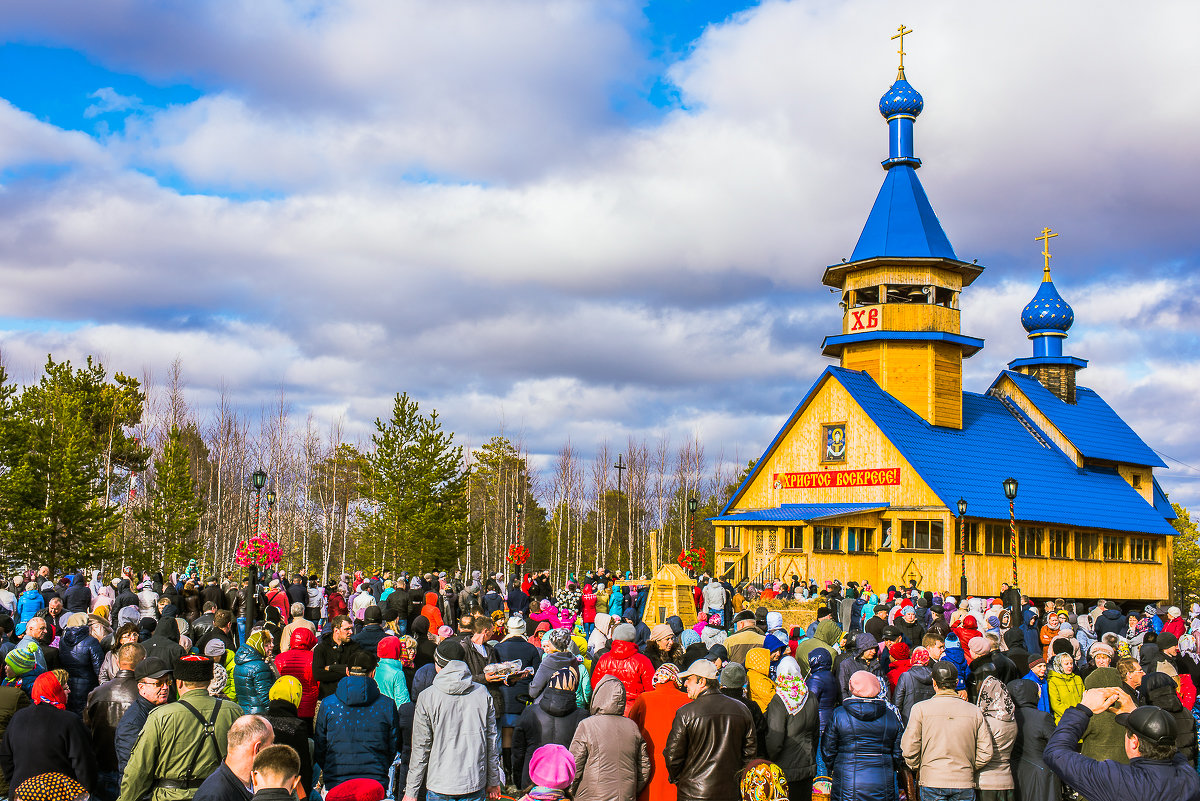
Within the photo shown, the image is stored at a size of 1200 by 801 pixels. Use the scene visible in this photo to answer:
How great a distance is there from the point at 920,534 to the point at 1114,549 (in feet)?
42.1

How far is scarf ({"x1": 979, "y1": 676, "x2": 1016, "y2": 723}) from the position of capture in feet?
25.3

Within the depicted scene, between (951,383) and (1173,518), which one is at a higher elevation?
(951,383)

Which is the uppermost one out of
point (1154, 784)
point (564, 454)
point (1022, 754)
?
point (564, 454)

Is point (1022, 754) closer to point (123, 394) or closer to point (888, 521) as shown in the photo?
point (888, 521)

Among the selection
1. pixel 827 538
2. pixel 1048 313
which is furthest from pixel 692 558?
pixel 1048 313

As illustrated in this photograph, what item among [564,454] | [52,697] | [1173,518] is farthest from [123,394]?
[1173,518]

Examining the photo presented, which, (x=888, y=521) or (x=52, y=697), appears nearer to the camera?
(x=52, y=697)

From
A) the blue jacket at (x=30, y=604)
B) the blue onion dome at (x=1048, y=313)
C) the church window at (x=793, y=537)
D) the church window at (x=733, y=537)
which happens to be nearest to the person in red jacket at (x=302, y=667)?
the blue jacket at (x=30, y=604)

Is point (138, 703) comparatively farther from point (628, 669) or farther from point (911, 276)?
point (911, 276)

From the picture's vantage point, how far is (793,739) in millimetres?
7926

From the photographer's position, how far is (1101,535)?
41.2 m

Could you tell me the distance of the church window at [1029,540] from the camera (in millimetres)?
37375

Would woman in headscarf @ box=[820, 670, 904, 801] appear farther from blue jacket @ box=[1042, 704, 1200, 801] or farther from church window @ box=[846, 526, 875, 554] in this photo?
church window @ box=[846, 526, 875, 554]

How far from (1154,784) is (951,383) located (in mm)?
36197
